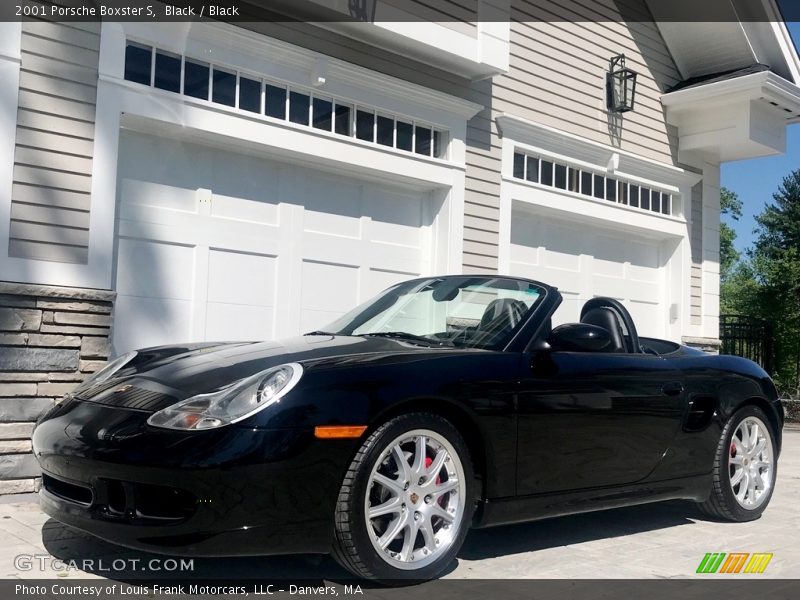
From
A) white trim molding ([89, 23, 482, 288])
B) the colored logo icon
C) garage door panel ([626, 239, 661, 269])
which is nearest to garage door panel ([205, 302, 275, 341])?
white trim molding ([89, 23, 482, 288])

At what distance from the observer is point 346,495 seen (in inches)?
128

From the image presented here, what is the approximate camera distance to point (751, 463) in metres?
5.15

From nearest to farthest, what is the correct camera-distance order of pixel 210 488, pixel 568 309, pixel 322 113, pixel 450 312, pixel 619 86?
pixel 210 488 → pixel 450 312 → pixel 322 113 → pixel 568 309 → pixel 619 86

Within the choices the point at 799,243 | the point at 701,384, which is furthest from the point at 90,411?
the point at 799,243

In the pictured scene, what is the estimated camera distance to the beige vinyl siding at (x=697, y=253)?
11.4 metres

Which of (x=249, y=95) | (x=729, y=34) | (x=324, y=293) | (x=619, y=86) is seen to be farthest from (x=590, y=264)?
(x=249, y=95)

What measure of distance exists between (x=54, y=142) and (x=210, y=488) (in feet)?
12.1

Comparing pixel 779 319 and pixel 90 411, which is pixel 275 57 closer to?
pixel 90 411

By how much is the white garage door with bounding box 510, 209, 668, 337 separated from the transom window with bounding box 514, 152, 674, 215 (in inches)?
14.6

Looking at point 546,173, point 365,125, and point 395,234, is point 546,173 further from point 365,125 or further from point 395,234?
point 365,125

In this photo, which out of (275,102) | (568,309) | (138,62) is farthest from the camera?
(568,309)

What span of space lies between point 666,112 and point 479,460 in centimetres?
850

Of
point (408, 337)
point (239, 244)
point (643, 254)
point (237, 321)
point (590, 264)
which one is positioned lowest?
point (408, 337)

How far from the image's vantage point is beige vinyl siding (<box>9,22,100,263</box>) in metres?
5.72
